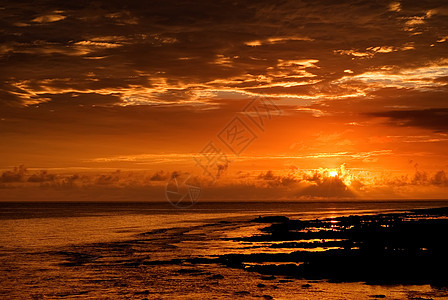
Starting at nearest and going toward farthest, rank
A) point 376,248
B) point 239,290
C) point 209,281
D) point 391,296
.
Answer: point 391,296
point 239,290
point 209,281
point 376,248

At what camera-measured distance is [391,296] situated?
1069 inches

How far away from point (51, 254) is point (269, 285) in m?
28.7

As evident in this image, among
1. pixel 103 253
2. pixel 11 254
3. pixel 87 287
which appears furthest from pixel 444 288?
pixel 11 254

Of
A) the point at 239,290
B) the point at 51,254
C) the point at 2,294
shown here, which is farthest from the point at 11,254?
the point at 239,290

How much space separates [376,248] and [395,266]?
9.31 m

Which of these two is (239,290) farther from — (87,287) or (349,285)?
(87,287)

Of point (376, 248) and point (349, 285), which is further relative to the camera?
point (376, 248)

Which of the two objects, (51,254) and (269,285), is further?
(51,254)

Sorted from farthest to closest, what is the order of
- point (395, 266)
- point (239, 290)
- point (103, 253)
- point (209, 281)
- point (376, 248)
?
point (103, 253) < point (376, 248) < point (395, 266) < point (209, 281) < point (239, 290)

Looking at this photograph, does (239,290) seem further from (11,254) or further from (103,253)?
(11,254)

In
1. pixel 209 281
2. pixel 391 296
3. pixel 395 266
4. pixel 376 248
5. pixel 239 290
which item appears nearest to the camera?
pixel 391 296

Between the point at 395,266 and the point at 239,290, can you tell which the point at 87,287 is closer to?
the point at 239,290

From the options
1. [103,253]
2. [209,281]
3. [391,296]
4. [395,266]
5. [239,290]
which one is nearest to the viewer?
[391,296]

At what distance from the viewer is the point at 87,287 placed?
31859 millimetres
